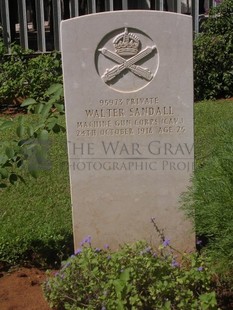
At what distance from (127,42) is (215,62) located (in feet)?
18.7

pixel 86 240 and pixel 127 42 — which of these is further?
pixel 86 240

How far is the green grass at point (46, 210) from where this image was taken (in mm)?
4598

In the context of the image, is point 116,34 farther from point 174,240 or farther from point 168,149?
point 174,240

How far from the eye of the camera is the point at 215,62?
9.48m

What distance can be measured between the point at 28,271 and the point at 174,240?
110cm

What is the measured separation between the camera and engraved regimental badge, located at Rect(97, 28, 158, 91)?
4.04 m

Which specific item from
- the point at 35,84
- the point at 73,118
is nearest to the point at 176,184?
the point at 73,118

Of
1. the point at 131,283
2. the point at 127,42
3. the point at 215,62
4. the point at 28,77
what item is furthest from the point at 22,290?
the point at 215,62

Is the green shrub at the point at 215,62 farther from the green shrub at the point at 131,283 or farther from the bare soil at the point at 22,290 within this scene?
the green shrub at the point at 131,283

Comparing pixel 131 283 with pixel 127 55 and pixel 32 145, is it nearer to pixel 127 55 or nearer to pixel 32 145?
pixel 32 145

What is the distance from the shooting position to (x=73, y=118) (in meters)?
4.18

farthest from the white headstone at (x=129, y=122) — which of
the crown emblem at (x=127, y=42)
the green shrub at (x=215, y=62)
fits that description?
the green shrub at (x=215, y=62)

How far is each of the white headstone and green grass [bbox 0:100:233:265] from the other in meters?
0.32

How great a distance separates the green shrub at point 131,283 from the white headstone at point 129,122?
401 mm
